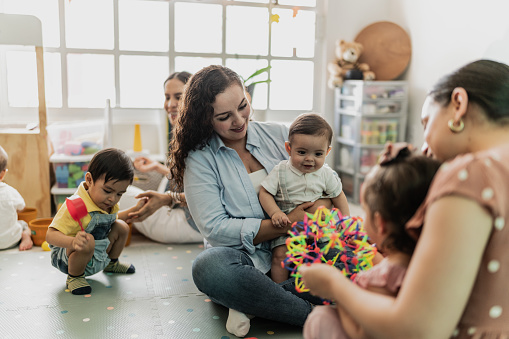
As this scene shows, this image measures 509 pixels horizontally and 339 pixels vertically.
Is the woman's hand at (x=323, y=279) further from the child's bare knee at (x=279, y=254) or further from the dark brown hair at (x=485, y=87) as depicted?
the child's bare knee at (x=279, y=254)

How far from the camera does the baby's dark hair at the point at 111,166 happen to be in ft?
7.12

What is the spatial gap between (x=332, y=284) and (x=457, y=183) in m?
0.31

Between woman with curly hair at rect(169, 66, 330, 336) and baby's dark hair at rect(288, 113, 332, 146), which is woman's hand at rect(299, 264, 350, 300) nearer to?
woman with curly hair at rect(169, 66, 330, 336)

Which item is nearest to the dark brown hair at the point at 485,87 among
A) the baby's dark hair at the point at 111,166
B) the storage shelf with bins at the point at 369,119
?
the baby's dark hair at the point at 111,166

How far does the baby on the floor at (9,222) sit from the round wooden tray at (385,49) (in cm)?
295

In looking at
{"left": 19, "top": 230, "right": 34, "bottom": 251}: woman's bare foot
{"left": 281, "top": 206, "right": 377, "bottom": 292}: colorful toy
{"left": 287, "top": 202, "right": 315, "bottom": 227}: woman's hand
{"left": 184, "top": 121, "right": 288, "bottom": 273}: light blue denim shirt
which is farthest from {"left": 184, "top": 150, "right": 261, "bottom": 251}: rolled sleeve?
{"left": 19, "top": 230, "right": 34, "bottom": 251}: woman's bare foot

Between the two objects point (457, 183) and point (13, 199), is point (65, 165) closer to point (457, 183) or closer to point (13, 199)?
point (13, 199)

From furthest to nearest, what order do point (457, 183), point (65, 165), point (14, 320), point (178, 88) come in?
point (65, 165) → point (178, 88) → point (14, 320) → point (457, 183)

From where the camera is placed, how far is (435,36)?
393 centimetres

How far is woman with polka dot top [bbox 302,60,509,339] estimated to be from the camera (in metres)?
0.77

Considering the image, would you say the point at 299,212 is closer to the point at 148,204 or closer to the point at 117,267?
the point at 148,204

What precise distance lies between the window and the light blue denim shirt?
2.42 meters

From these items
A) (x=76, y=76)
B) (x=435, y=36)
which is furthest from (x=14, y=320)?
(x=435, y=36)

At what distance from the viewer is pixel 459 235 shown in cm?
76
